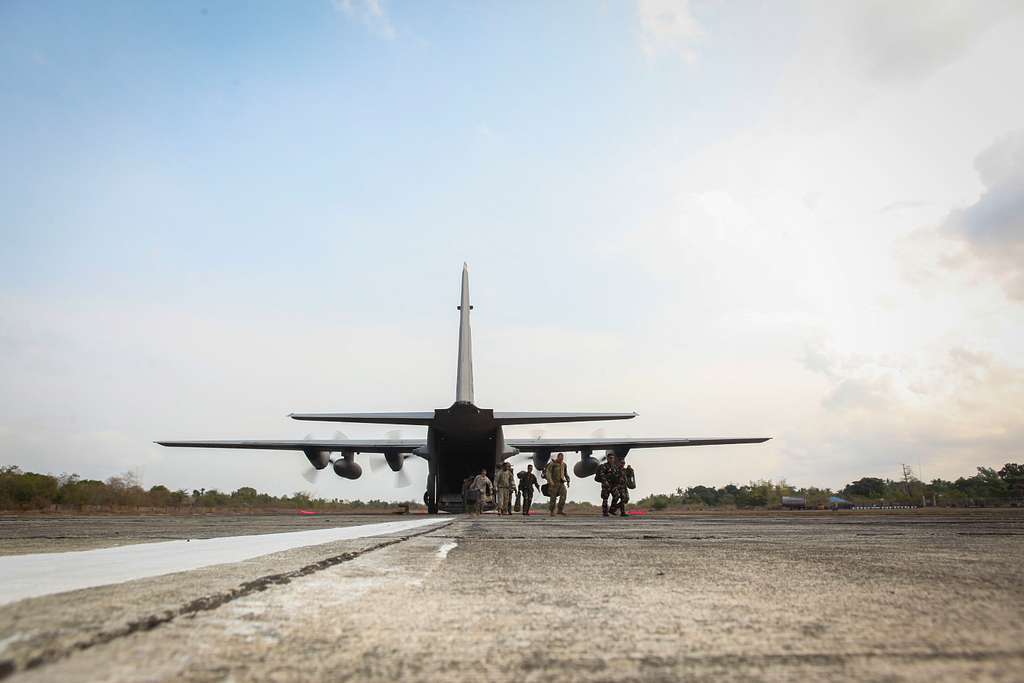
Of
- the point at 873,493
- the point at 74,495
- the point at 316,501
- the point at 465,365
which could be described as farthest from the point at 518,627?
the point at 873,493

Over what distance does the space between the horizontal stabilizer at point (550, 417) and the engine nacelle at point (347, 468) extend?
803cm

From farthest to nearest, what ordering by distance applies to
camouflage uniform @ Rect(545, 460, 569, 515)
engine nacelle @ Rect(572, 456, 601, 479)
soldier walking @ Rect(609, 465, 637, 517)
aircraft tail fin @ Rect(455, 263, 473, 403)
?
engine nacelle @ Rect(572, 456, 601, 479) → aircraft tail fin @ Rect(455, 263, 473, 403) → camouflage uniform @ Rect(545, 460, 569, 515) → soldier walking @ Rect(609, 465, 637, 517)

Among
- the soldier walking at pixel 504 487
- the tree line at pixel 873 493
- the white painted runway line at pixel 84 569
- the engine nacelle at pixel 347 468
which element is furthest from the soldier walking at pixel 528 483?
the tree line at pixel 873 493

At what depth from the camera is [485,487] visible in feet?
68.0

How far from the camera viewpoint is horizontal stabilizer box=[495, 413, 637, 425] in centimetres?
2097

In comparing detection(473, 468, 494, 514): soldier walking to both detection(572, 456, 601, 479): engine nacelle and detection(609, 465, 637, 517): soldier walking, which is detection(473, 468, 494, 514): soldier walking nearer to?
detection(609, 465, 637, 517): soldier walking

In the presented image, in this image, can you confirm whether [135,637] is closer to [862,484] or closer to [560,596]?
[560,596]

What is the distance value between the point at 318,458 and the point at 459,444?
6.32 m

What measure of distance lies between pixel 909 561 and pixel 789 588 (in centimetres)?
134

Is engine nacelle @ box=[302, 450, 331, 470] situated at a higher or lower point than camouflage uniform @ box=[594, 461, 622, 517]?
higher

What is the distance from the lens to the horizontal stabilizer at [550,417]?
21.0 meters

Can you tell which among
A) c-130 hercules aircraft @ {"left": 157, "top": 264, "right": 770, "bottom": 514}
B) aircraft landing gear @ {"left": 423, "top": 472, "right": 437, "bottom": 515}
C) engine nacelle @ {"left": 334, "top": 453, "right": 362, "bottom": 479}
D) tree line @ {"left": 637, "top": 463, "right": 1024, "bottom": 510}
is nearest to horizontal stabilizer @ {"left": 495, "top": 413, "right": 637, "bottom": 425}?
c-130 hercules aircraft @ {"left": 157, "top": 264, "right": 770, "bottom": 514}

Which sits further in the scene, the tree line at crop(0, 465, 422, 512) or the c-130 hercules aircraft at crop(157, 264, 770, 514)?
the tree line at crop(0, 465, 422, 512)

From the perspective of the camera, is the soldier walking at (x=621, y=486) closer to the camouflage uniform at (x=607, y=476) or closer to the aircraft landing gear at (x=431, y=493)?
the camouflage uniform at (x=607, y=476)
